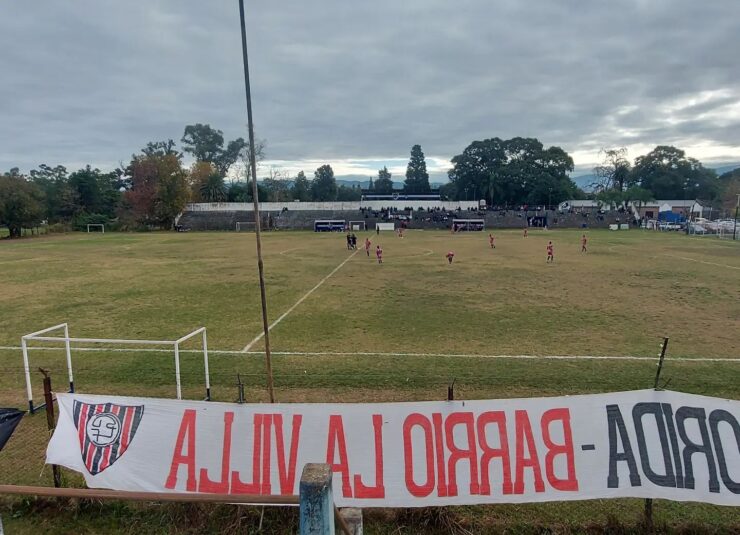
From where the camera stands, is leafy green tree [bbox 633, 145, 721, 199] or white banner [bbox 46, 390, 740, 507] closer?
white banner [bbox 46, 390, 740, 507]

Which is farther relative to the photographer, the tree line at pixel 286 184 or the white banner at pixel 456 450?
the tree line at pixel 286 184

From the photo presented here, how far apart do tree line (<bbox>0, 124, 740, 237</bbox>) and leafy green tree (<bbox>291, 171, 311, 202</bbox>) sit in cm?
28

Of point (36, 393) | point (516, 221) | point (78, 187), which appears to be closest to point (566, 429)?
point (36, 393)

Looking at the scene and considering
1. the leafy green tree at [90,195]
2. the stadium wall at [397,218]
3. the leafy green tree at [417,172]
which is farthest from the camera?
the leafy green tree at [417,172]

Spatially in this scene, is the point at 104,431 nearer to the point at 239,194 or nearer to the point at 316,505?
the point at 316,505

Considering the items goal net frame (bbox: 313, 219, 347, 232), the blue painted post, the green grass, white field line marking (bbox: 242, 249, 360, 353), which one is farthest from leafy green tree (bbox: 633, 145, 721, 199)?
the blue painted post

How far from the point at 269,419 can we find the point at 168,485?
1.48 m

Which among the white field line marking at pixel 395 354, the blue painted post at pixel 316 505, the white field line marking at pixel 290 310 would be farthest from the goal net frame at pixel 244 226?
the blue painted post at pixel 316 505

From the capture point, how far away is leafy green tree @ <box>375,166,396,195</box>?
415 ft

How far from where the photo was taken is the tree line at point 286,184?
247 ft

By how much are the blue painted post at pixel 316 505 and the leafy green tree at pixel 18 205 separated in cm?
6975

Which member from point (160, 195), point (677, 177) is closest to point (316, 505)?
point (160, 195)

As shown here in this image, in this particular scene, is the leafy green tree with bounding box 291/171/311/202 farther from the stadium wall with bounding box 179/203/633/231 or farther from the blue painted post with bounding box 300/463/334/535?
the blue painted post with bounding box 300/463/334/535

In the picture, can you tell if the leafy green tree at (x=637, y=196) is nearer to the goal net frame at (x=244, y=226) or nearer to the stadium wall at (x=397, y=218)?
the stadium wall at (x=397, y=218)
